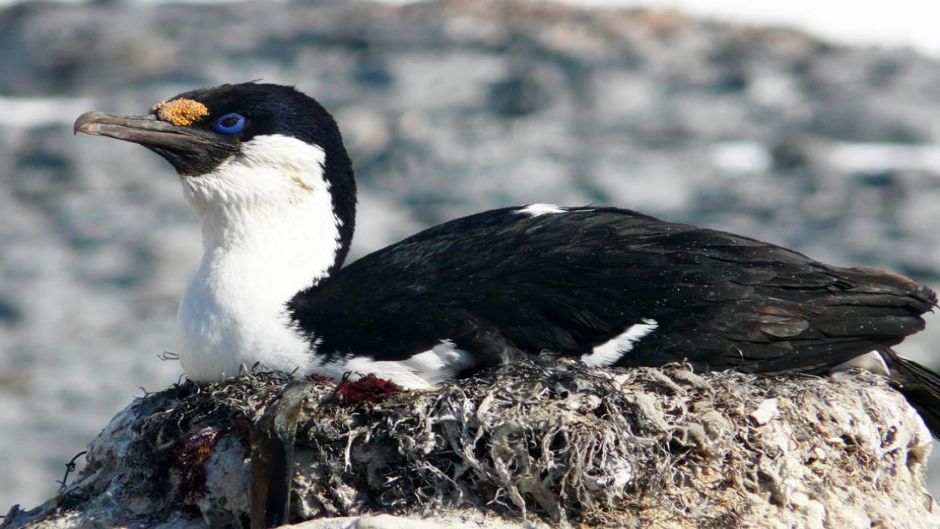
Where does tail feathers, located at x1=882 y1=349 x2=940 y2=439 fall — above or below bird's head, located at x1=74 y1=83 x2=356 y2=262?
below

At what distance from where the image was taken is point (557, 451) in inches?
210

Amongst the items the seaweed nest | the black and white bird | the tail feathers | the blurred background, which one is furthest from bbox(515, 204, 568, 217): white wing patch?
the blurred background

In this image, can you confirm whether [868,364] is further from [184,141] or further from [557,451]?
[184,141]

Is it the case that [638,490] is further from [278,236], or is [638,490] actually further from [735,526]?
[278,236]

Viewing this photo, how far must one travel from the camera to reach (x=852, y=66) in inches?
677

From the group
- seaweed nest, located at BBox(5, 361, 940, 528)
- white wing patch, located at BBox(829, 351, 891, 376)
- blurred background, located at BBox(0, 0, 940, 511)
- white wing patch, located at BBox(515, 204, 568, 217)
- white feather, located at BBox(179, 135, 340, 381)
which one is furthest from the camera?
blurred background, located at BBox(0, 0, 940, 511)

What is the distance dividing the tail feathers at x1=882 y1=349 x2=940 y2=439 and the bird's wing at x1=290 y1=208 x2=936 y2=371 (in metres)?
0.32

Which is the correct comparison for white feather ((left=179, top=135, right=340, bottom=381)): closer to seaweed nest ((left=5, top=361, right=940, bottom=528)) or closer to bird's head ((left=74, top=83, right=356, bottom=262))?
bird's head ((left=74, top=83, right=356, bottom=262))

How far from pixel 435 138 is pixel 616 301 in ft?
33.2

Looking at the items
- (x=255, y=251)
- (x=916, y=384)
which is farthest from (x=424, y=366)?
(x=916, y=384)

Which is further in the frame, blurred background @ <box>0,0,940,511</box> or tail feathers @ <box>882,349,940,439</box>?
blurred background @ <box>0,0,940,511</box>

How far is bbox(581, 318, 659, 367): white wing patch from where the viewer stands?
593cm

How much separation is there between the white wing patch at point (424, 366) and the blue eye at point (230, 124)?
1268 mm

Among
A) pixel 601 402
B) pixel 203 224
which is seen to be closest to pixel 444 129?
pixel 203 224
